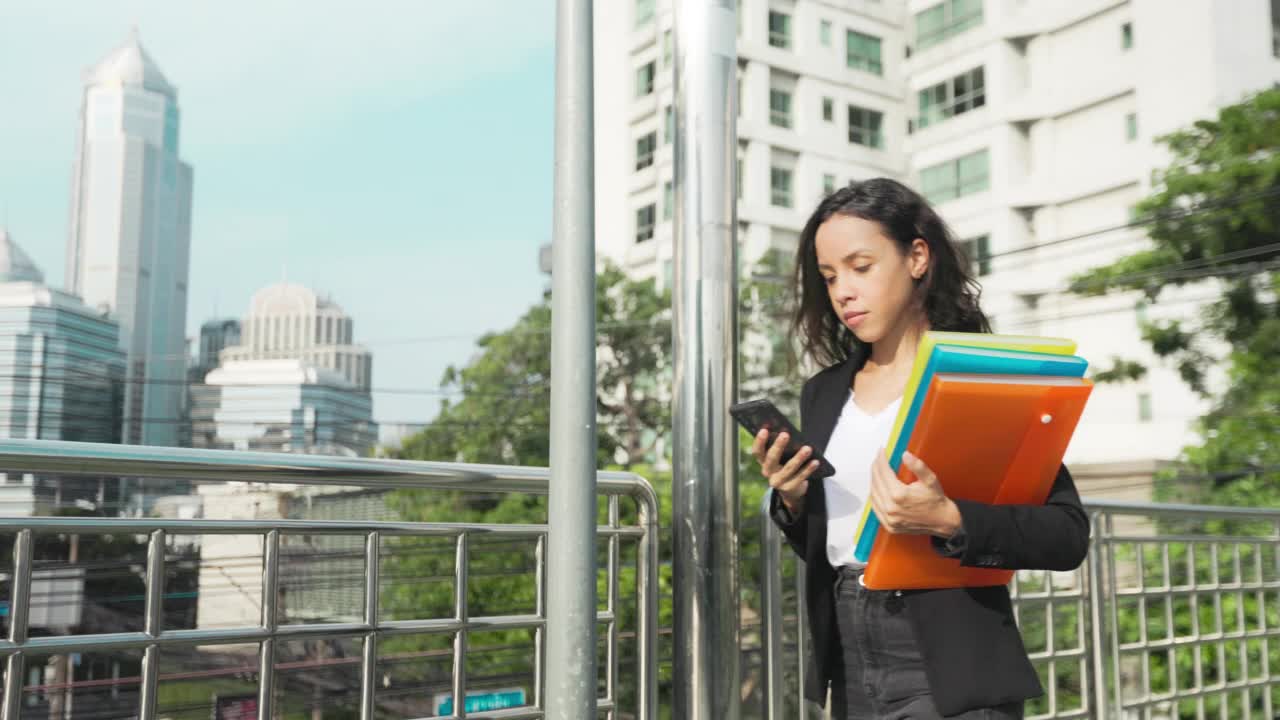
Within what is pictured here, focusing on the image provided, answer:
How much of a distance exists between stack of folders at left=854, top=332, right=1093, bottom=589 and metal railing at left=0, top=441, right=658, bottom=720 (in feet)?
2.00

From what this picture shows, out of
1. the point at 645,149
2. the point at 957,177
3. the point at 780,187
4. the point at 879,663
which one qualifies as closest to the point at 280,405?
the point at 645,149

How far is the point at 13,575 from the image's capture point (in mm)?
1846

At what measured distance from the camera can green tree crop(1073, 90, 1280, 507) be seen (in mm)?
14773

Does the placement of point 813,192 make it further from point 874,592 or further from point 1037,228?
point 874,592

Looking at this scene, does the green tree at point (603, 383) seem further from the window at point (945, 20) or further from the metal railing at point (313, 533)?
the metal railing at point (313, 533)

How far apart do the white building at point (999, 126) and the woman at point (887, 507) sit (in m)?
17.3

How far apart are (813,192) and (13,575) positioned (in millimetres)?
30630

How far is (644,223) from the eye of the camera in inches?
1314

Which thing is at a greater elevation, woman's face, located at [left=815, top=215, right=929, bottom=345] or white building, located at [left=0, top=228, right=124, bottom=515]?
white building, located at [left=0, top=228, right=124, bottom=515]

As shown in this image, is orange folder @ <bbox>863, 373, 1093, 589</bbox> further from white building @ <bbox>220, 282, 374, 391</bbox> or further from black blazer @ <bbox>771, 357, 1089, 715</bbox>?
white building @ <bbox>220, 282, 374, 391</bbox>

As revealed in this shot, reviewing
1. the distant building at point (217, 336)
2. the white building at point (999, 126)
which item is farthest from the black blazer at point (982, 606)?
the distant building at point (217, 336)

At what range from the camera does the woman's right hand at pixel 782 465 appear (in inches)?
67.4

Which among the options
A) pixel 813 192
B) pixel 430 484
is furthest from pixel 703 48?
pixel 813 192

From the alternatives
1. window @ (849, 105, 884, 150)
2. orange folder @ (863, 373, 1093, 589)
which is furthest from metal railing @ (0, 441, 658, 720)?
window @ (849, 105, 884, 150)
